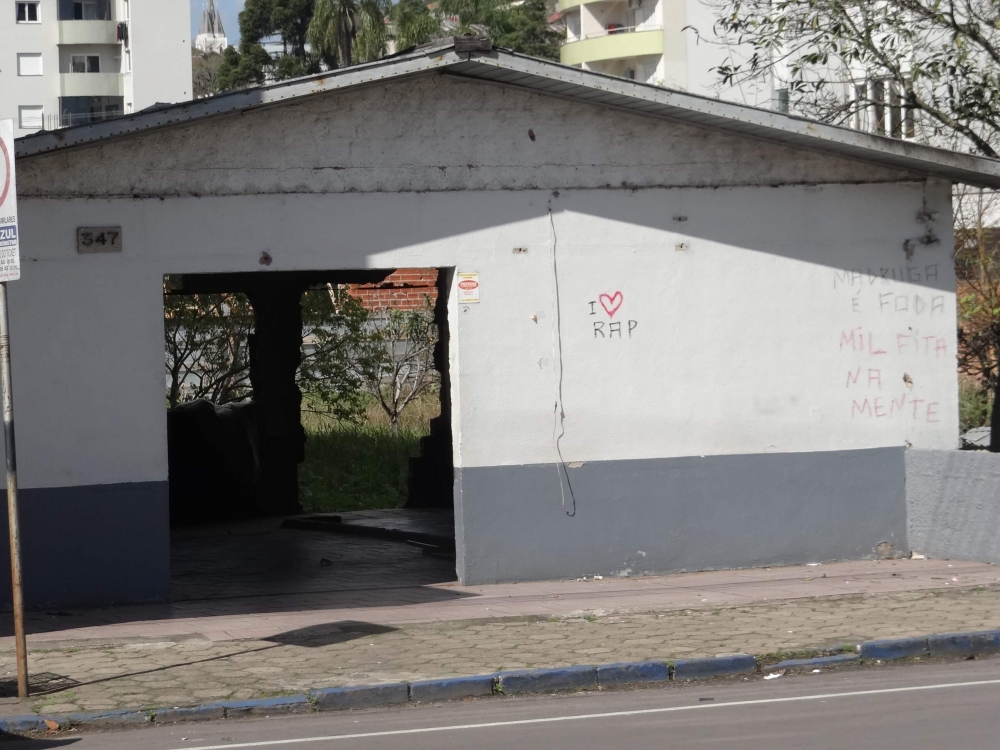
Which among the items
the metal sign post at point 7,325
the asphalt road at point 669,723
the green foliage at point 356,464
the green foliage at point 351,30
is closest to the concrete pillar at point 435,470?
the green foliage at point 356,464

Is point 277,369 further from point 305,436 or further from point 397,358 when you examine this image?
point 397,358

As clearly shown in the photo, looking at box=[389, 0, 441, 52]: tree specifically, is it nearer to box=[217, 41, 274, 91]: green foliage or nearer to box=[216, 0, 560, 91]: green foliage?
box=[216, 0, 560, 91]: green foliage

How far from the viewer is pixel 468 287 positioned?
1155 cm

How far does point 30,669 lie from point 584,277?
19.0ft

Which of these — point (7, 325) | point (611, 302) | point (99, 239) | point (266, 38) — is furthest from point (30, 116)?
point (7, 325)

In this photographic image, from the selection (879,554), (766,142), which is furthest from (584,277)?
(879,554)

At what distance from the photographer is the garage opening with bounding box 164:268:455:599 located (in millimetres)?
14086

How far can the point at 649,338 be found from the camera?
12.0 m

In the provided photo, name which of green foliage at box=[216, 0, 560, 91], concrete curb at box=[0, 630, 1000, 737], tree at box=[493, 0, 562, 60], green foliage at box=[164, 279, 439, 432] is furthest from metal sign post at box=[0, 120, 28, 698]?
tree at box=[493, 0, 562, 60]

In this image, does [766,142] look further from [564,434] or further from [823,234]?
[564,434]

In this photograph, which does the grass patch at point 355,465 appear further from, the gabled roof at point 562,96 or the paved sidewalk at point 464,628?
the gabled roof at point 562,96

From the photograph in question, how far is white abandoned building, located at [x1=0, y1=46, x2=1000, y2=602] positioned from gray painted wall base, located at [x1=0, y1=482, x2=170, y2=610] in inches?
1.0

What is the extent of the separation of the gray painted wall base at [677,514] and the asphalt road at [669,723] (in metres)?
3.62

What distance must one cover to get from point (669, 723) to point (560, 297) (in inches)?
209
